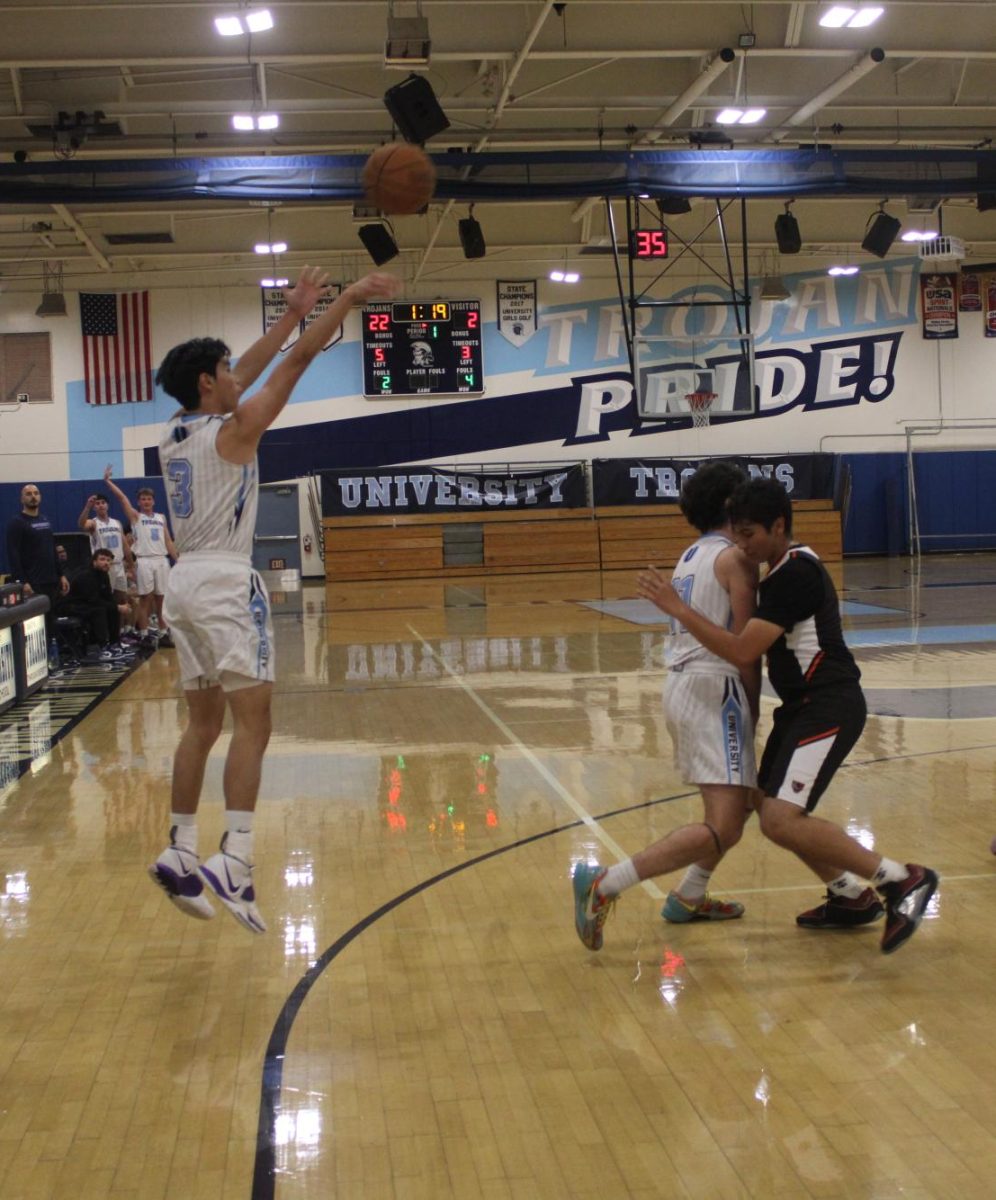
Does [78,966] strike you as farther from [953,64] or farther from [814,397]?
[814,397]

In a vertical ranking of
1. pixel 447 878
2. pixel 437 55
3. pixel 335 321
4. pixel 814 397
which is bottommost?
pixel 447 878

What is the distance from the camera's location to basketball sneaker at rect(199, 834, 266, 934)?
12.3 feet

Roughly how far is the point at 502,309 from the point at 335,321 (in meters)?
21.3

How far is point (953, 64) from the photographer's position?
15852 mm

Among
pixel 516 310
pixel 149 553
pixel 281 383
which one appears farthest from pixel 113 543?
pixel 516 310

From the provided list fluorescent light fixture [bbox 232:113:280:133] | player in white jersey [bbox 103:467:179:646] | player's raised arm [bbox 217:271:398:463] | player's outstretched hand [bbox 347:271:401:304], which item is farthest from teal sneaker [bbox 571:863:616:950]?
fluorescent light fixture [bbox 232:113:280:133]

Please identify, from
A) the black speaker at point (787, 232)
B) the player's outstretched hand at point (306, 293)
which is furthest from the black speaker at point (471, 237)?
the player's outstretched hand at point (306, 293)

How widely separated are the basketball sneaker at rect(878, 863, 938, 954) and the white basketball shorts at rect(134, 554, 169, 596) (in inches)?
434

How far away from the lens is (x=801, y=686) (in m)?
3.81

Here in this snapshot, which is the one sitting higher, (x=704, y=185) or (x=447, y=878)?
(x=704, y=185)

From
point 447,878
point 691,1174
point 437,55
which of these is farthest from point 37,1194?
point 437,55

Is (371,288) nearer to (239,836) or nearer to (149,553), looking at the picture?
(239,836)

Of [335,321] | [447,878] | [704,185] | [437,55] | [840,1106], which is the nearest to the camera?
[840,1106]

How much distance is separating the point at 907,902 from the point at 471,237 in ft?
50.3
